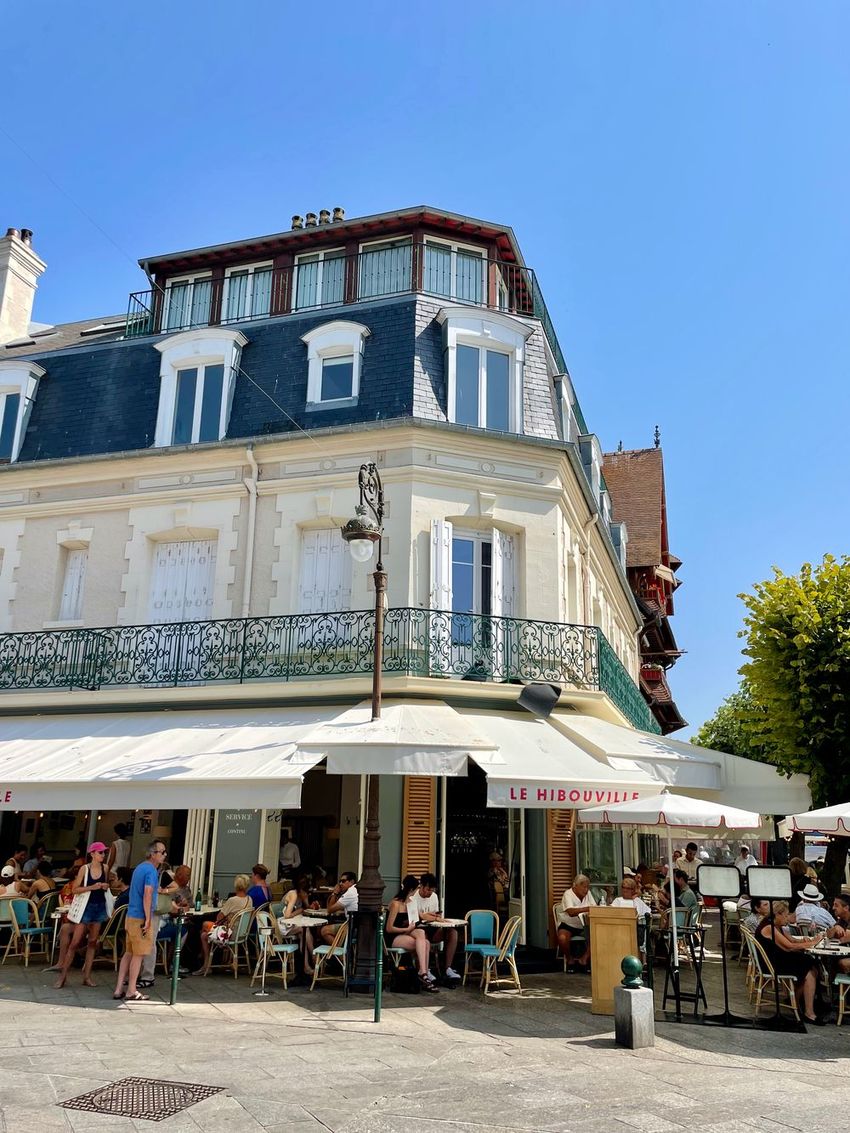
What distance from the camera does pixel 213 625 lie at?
13062 mm

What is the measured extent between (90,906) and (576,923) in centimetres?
565

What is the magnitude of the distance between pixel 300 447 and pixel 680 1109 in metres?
10.1

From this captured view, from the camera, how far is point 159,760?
10.5m

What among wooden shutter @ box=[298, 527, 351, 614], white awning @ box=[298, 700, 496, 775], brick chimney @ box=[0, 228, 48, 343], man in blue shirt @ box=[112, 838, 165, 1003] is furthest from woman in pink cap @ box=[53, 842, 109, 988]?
brick chimney @ box=[0, 228, 48, 343]

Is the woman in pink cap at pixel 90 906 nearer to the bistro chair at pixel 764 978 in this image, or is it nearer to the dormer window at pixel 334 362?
the bistro chair at pixel 764 978

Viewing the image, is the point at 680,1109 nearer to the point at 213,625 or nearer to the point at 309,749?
the point at 309,749

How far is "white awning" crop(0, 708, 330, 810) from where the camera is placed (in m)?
9.52

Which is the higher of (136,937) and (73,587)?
(73,587)

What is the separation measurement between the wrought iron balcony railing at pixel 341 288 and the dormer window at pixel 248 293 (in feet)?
0.06

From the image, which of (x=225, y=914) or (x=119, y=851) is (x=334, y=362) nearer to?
(x=119, y=851)

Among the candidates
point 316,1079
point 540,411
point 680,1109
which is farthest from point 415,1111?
point 540,411

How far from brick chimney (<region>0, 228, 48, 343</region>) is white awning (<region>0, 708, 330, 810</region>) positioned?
9.67m

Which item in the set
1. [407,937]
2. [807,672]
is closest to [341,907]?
[407,937]

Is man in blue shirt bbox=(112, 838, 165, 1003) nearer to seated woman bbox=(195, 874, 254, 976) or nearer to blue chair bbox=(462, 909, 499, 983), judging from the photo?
seated woman bbox=(195, 874, 254, 976)
